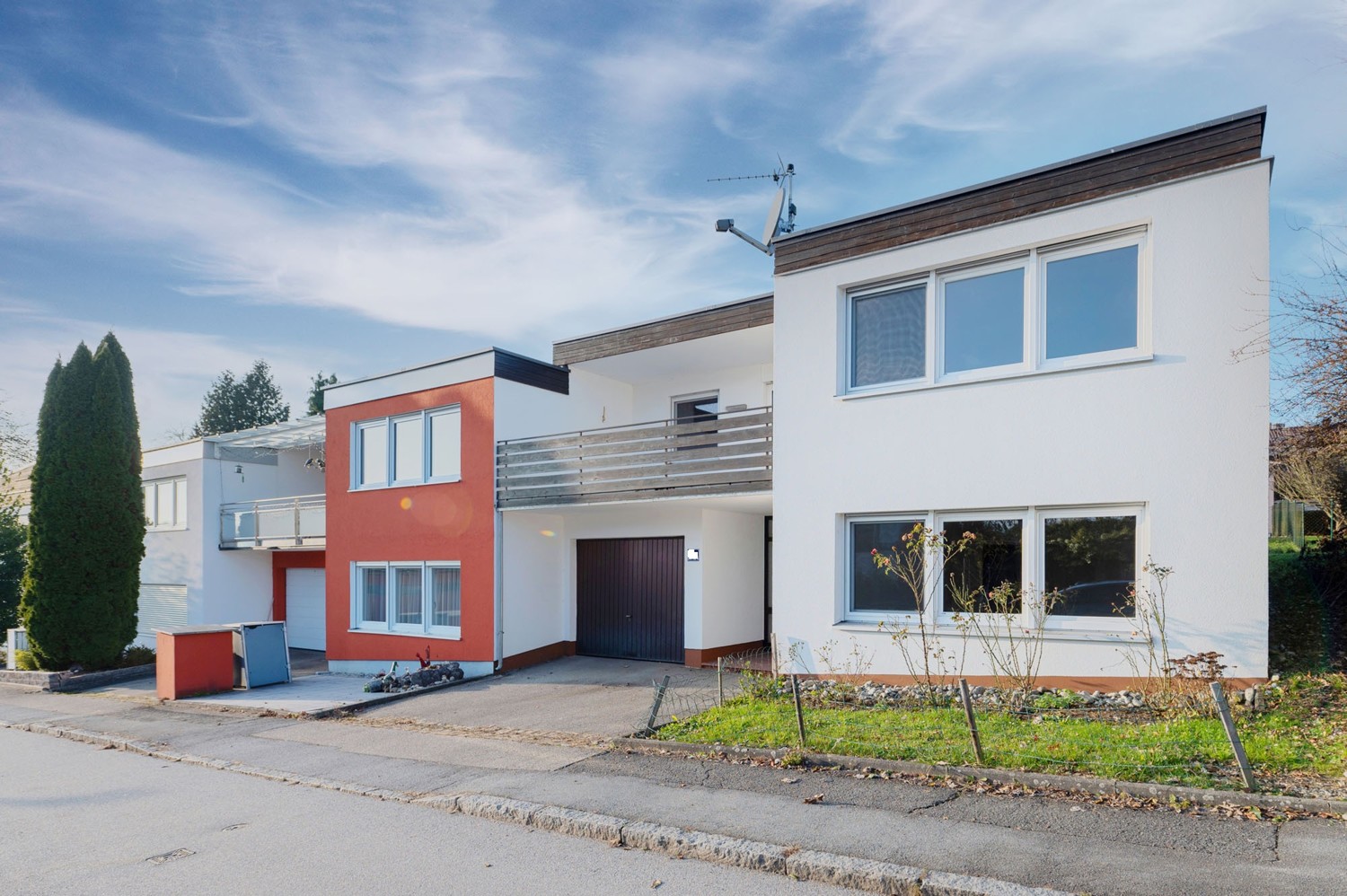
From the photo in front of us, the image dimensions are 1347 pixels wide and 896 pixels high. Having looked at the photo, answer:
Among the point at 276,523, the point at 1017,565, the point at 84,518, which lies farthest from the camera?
the point at 276,523

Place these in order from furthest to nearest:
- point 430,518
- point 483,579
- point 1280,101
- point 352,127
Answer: point 430,518
point 483,579
point 352,127
point 1280,101

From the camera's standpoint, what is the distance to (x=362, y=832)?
6781 mm

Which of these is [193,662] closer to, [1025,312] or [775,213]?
[775,213]

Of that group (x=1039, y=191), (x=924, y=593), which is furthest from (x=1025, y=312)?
(x=924, y=593)

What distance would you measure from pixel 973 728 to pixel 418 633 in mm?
12528

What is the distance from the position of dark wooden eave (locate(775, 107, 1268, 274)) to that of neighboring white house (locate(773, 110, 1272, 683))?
0.02 metres

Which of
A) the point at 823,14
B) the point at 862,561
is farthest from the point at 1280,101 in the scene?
the point at 862,561

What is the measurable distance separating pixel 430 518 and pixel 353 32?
9024mm

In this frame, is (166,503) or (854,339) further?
(166,503)

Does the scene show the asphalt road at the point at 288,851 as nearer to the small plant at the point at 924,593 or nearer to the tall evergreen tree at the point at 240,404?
the small plant at the point at 924,593

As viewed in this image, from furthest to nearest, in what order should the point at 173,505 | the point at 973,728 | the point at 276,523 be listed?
the point at 173,505 → the point at 276,523 → the point at 973,728

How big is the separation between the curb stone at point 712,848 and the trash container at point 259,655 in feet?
25.8

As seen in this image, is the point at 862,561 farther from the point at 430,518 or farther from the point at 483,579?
the point at 430,518

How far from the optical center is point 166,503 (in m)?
24.9
